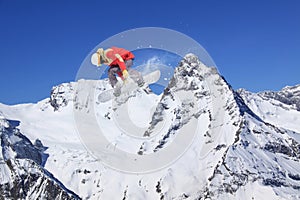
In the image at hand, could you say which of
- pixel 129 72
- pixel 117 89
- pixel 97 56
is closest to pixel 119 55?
pixel 97 56

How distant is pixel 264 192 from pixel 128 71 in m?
173

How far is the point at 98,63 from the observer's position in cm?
3584

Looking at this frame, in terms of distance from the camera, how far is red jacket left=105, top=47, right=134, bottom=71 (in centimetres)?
3525

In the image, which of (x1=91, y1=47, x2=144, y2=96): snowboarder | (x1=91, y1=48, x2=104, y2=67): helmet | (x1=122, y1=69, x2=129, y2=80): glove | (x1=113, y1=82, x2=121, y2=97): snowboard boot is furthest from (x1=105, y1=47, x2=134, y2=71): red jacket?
(x1=113, y1=82, x2=121, y2=97): snowboard boot

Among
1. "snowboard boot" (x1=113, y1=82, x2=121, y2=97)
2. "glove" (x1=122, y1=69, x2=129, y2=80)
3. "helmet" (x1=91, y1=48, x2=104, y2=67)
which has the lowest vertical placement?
"glove" (x1=122, y1=69, x2=129, y2=80)

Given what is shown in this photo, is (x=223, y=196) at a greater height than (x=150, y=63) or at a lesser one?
greater

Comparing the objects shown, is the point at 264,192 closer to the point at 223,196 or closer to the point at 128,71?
the point at 223,196

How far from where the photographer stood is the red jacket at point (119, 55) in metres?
35.2

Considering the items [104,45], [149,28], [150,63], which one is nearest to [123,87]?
[150,63]

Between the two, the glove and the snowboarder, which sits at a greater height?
the snowboarder

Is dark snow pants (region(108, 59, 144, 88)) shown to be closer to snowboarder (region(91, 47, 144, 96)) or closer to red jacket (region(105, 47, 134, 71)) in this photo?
snowboarder (region(91, 47, 144, 96))

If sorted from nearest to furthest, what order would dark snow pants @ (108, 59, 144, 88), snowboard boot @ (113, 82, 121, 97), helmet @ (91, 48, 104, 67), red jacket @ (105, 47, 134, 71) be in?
1. red jacket @ (105, 47, 134, 71)
2. helmet @ (91, 48, 104, 67)
3. dark snow pants @ (108, 59, 144, 88)
4. snowboard boot @ (113, 82, 121, 97)

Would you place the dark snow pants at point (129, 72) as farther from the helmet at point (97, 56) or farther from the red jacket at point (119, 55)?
the helmet at point (97, 56)

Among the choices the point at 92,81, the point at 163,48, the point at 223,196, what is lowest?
the point at 92,81
